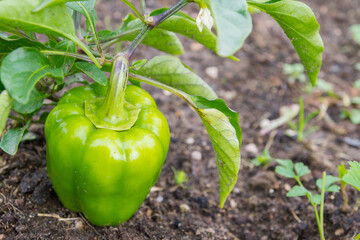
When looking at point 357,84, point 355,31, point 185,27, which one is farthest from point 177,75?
point 355,31

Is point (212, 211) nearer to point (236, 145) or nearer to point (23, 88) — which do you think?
point (236, 145)

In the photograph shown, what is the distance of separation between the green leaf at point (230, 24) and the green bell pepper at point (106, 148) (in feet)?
1.24

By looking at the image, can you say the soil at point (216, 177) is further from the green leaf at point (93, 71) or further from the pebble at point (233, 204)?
the green leaf at point (93, 71)

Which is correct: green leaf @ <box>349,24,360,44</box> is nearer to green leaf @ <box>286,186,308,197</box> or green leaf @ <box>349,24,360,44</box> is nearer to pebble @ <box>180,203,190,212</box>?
green leaf @ <box>286,186,308,197</box>

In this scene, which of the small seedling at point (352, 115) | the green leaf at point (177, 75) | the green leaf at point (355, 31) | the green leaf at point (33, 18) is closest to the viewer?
the green leaf at point (33, 18)

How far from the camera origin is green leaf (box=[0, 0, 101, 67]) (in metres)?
1.01

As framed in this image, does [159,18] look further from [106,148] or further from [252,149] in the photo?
[252,149]

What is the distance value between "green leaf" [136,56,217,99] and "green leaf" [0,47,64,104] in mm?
488

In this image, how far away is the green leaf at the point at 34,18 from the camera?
1012 mm

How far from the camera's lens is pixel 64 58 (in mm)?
1241

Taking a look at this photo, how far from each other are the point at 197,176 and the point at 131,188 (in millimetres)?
702

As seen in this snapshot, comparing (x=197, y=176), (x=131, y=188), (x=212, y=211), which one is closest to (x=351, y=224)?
(x=212, y=211)

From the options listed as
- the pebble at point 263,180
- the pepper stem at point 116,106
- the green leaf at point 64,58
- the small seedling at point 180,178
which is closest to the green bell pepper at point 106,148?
the pepper stem at point 116,106

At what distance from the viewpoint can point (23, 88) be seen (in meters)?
1.04
